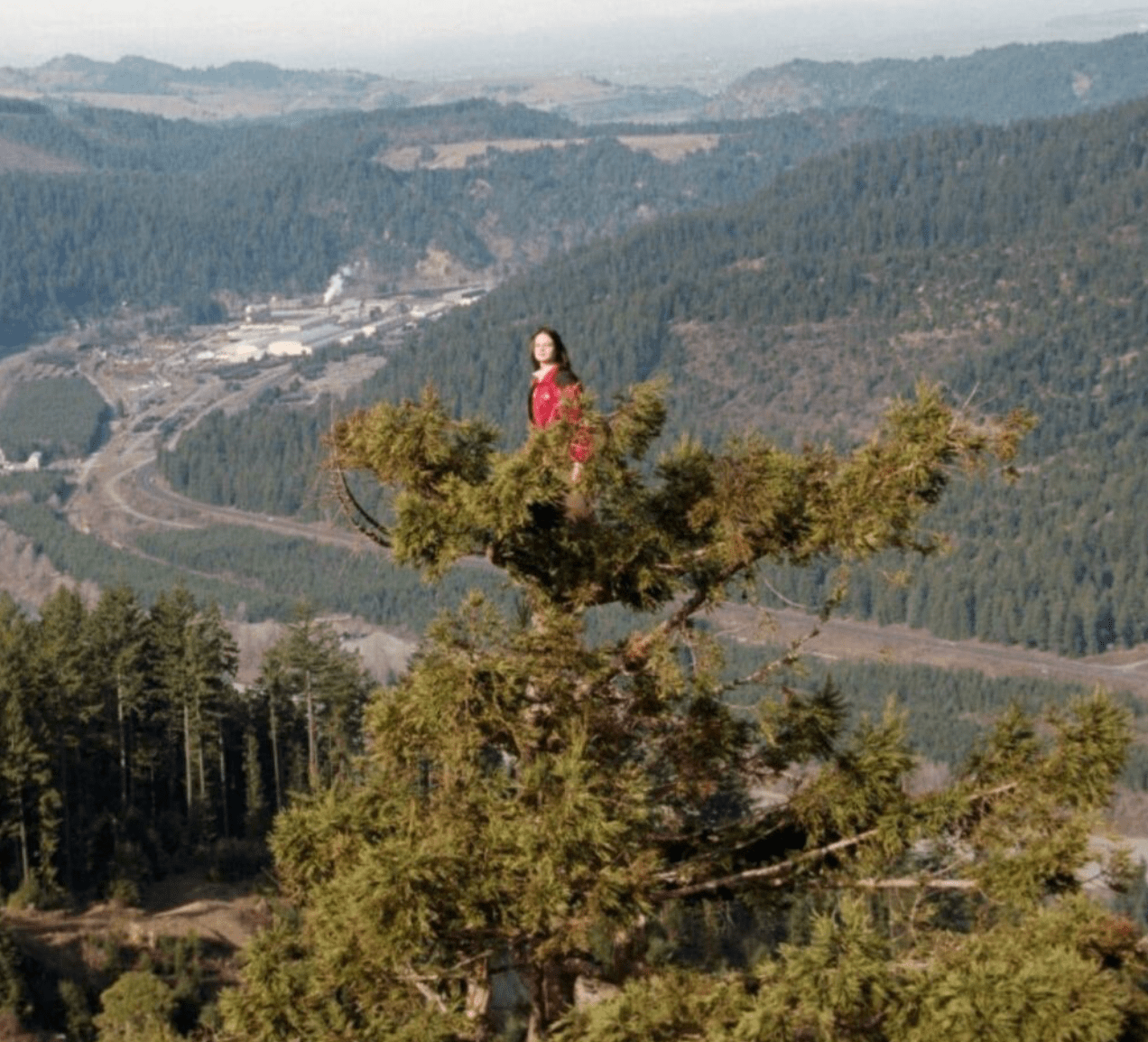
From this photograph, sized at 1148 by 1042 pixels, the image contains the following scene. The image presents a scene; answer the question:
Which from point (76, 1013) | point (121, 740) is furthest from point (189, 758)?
point (76, 1013)

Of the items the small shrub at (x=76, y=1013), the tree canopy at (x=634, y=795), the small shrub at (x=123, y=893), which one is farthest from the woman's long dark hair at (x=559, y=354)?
the small shrub at (x=123, y=893)

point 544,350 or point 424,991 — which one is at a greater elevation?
point 544,350

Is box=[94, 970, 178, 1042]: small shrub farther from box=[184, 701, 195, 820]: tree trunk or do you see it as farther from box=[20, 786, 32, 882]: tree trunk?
box=[184, 701, 195, 820]: tree trunk

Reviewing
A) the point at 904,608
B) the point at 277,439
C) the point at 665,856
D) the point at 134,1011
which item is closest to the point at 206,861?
the point at 134,1011

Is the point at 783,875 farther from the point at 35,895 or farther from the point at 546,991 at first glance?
the point at 35,895

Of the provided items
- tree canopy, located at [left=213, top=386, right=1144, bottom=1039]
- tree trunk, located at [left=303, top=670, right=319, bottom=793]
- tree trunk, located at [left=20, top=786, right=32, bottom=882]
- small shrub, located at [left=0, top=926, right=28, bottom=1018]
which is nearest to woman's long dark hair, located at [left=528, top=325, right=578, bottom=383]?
tree canopy, located at [left=213, top=386, right=1144, bottom=1039]

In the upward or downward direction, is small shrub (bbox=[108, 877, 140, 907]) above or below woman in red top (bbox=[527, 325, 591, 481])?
below

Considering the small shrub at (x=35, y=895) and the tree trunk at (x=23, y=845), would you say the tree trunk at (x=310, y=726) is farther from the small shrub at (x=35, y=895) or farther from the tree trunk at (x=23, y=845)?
the small shrub at (x=35, y=895)
